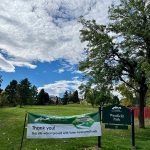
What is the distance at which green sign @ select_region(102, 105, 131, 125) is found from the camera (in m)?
16.4

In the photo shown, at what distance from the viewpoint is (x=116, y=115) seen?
54.1ft

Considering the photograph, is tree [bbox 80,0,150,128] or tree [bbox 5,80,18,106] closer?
tree [bbox 80,0,150,128]

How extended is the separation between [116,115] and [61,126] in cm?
313

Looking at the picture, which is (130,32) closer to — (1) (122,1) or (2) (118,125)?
(1) (122,1)

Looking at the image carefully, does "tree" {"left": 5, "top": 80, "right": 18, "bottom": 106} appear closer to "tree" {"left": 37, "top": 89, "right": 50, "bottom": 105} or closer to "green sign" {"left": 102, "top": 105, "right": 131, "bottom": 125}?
"tree" {"left": 37, "top": 89, "right": 50, "bottom": 105}

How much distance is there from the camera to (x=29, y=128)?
46.6 ft

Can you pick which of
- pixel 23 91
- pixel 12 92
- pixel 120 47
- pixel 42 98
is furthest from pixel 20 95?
pixel 120 47

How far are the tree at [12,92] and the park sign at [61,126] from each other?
4369 inches

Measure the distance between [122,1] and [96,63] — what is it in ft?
18.8

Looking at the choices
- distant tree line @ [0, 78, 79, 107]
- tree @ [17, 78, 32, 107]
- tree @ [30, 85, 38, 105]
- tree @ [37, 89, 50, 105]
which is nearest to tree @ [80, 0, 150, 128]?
distant tree line @ [0, 78, 79, 107]

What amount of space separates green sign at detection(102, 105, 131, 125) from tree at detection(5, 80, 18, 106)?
361 ft

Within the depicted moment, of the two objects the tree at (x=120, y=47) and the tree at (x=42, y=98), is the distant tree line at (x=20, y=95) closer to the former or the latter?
the tree at (x=42, y=98)

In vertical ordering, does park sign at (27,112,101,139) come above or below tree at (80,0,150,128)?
below

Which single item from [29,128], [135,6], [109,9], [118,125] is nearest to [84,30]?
[109,9]
